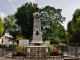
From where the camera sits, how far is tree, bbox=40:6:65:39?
55.2 m

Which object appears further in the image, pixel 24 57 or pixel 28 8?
pixel 28 8

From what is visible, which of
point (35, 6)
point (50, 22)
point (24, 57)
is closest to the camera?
point (24, 57)

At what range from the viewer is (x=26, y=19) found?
187 feet

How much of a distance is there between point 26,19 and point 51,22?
26.4 ft

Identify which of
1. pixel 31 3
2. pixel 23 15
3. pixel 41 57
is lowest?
pixel 41 57

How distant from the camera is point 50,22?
55375 mm

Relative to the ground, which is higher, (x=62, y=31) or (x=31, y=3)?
(x=31, y=3)

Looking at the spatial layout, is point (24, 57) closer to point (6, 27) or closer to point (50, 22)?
point (50, 22)

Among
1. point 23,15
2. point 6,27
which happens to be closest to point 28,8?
point 23,15

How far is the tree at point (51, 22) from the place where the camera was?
5516 cm

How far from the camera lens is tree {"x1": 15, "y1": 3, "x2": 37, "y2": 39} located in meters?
56.5

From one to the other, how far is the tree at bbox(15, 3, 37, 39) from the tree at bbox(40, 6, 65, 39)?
3748mm

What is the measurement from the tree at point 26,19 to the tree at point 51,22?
375 cm

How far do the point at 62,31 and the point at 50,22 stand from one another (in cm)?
523
